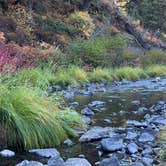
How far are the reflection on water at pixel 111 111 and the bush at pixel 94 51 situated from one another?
4.81 meters

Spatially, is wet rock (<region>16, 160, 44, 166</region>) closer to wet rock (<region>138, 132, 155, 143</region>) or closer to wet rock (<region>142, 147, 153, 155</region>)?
wet rock (<region>142, 147, 153, 155</region>)

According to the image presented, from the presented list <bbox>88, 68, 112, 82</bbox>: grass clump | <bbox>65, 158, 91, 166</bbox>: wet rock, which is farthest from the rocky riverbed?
<bbox>88, 68, 112, 82</bbox>: grass clump

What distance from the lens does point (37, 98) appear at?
6746 mm

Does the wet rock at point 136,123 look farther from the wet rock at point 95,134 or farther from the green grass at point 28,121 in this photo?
the green grass at point 28,121

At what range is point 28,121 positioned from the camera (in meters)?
6.22

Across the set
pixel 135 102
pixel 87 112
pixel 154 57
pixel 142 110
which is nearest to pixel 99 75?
pixel 135 102

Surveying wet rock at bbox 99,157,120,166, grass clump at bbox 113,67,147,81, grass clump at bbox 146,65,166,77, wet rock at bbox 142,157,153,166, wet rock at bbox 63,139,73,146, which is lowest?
grass clump at bbox 146,65,166,77

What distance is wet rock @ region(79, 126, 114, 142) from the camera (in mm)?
6840

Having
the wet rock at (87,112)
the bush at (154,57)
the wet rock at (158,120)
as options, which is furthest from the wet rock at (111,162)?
the bush at (154,57)

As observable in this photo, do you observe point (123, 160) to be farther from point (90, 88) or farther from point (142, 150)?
point (90, 88)

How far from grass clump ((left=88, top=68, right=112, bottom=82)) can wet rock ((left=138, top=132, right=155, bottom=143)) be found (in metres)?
11.0

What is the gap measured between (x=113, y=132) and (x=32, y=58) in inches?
388

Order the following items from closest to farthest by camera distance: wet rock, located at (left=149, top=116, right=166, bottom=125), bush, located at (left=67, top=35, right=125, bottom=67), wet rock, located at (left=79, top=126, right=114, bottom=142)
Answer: wet rock, located at (left=79, top=126, right=114, bottom=142)
wet rock, located at (left=149, top=116, right=166, bottom=125)
bush, located at (left=67, top=35, right=125, bottom=67)

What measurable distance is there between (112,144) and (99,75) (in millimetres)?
12663
